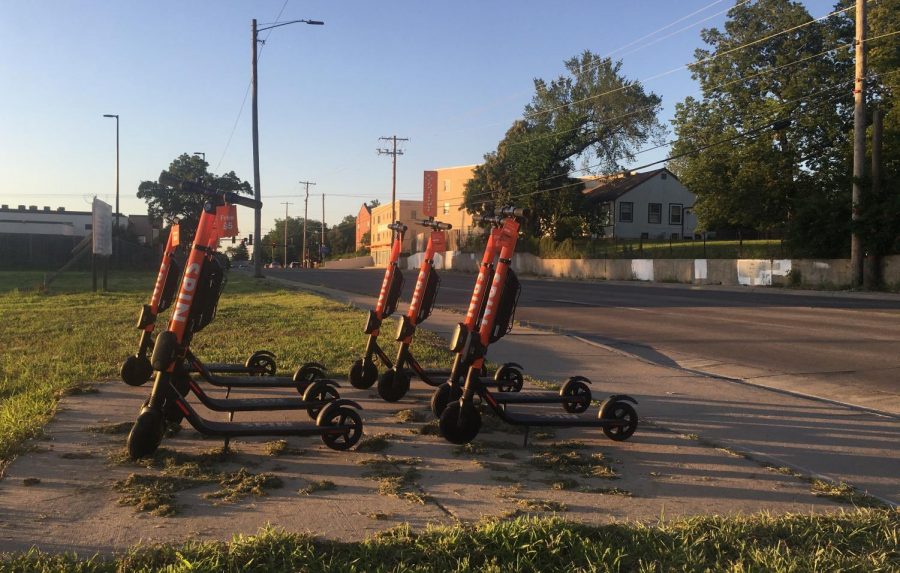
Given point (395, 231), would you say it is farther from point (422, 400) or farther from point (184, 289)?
point (184, 289)

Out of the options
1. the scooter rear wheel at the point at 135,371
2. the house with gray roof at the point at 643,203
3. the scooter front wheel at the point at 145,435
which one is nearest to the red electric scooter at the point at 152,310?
the scooter rear wheel at the point at 135,371

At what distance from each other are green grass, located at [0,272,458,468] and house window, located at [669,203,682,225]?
165ft

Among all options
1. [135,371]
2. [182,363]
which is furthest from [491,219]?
[135,371]

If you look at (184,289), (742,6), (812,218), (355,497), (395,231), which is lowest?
(355,497)

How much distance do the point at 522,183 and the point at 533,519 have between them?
5510 cm

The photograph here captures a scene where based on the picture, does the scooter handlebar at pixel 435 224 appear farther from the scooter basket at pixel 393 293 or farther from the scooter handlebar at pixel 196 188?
the scooter handlebar at pixel 196 188

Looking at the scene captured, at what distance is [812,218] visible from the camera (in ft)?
98.6

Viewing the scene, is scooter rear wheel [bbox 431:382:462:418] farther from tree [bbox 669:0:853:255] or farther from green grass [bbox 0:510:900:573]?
tree [bbox 669:0:853:255]

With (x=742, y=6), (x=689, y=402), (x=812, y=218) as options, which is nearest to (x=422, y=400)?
(x=689, y=402)

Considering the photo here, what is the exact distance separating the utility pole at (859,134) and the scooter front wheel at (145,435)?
28.1 metres

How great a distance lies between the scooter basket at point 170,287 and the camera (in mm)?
6613

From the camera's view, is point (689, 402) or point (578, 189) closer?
point (689, 402)

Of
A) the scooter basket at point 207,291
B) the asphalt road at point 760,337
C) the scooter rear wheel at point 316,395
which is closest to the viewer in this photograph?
the scooter basket at point 207,291

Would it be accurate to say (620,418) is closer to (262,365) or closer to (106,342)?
(262,365)
